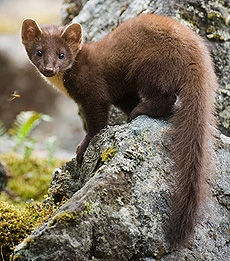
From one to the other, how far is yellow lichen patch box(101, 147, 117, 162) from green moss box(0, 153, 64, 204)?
10.5ft

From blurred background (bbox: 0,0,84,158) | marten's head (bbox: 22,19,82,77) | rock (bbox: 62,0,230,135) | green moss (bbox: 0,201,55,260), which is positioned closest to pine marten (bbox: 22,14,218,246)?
marten's head (bbox: 22,19,82,77)

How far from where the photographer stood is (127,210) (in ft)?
12.4

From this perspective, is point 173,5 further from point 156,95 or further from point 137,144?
point 137,144

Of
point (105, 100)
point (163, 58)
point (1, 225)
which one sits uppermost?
point (163, 58)

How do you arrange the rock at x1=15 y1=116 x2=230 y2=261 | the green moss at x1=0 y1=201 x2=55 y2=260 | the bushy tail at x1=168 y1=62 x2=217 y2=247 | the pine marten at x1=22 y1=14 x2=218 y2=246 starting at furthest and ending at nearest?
the green moss at x1=0 y1=201 x2=55 y2=260 → the pine marten at x1=22 y1=14 x2=218 y2=246 → the bushy tail at x1=168 y1=62 x2=217 y2=247 → the rock at x1=15 y1=116 x2=230 y2=261

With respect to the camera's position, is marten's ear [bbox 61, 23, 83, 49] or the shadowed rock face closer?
the shadowed rock face

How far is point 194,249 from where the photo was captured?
13.1ft

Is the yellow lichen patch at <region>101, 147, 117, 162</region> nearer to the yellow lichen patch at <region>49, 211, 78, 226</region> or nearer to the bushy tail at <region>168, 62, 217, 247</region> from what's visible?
the bushy tail at <region>168, 62, 217, 247</region>

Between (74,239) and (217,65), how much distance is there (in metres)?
3.38

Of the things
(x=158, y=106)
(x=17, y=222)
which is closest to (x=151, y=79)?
(x=158, y=106)

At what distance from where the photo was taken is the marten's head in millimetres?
5223

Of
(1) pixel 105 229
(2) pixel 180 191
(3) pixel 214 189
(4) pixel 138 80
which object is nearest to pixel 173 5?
(4) pixel 138 80

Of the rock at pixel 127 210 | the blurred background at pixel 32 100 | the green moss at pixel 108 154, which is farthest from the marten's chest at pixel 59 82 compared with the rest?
the blurred background at pixel 32 100

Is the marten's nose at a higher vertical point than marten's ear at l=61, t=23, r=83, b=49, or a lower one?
lower
